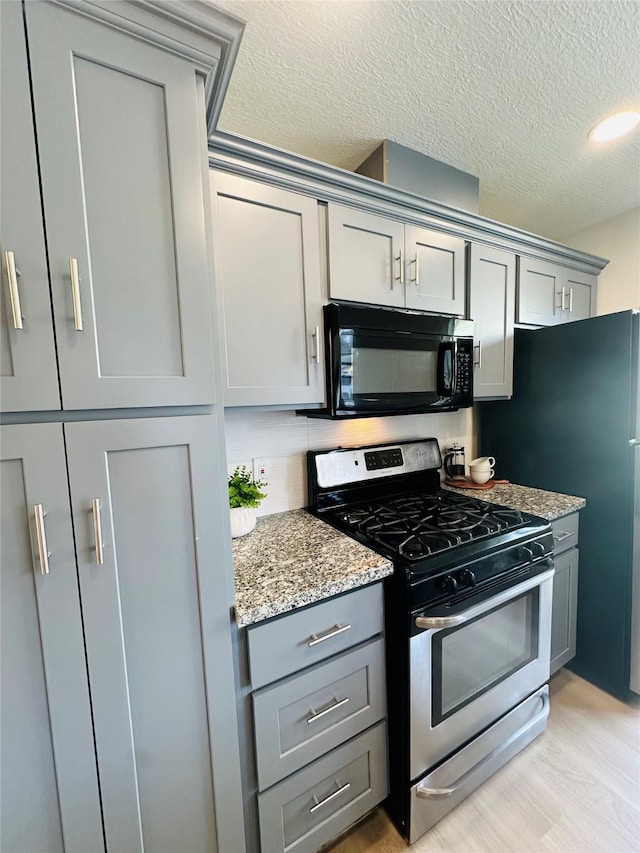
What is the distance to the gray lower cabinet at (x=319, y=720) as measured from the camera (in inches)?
36.7

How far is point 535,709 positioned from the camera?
56.8 inches

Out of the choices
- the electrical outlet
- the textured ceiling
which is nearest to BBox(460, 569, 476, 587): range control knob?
the electrical outlet

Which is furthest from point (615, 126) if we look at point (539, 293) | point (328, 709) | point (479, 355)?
point (328, 709)

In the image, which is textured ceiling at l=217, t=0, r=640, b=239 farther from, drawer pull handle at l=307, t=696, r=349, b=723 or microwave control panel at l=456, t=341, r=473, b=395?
drawer pull handle at l=307, t=696, r=349, b=723

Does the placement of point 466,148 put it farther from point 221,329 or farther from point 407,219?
point 221,329

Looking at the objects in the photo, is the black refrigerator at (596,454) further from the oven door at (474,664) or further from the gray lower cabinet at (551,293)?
the oven door at (474,664)

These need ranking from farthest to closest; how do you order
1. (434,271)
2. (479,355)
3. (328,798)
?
A: 1. (479,355)
2. (434,271)
3. (328,798)

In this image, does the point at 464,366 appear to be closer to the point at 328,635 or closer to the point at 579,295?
the point at 579,295

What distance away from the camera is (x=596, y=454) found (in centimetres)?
164

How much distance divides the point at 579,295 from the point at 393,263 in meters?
1.50

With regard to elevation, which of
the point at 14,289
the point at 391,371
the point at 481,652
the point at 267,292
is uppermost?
the point at 267,292

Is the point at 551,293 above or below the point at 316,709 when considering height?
above

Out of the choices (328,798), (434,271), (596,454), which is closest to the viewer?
(328,798)

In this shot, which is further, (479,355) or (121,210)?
(479,355)
